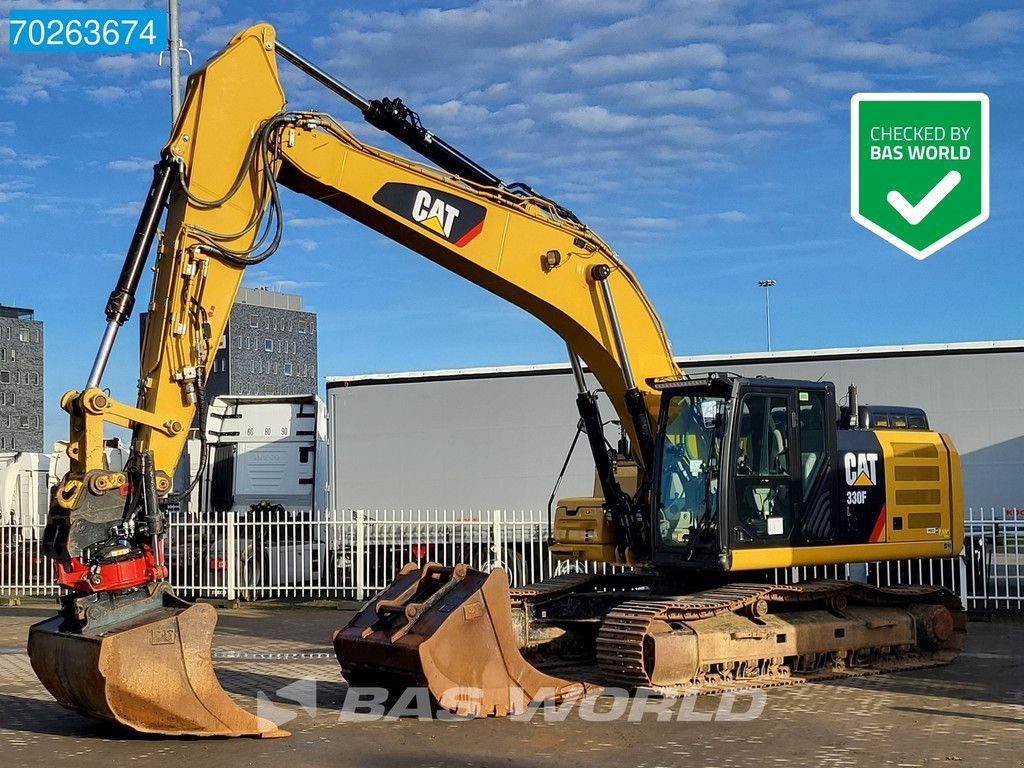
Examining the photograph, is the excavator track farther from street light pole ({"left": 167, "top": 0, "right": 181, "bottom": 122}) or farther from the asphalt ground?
street light pole ({"left": 167, "top": 0, "right": 181, "bottom": 122})

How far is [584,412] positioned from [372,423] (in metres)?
10.5

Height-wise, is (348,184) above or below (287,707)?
above

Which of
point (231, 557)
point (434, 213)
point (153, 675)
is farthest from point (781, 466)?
point (231, 557)

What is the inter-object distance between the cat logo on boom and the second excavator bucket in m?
2.83

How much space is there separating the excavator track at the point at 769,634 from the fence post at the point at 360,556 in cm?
862

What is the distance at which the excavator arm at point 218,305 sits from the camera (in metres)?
8.38

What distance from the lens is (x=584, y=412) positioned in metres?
11.8

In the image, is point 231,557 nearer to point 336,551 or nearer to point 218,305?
point 336,551

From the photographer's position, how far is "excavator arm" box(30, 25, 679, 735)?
8375 millimetres

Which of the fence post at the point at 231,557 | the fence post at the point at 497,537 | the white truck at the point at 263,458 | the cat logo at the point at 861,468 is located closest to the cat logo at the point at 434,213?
the cat logo at the point at 861,468

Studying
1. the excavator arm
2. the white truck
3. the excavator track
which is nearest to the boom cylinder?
the excavator arm

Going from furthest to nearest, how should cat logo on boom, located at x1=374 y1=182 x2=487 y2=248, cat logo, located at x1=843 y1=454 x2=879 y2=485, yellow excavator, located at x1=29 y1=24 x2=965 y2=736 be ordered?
1. cat logo, located at x1=843 y1=454 x2=879 y2=485
2. cat logo on boom, located at x1=374 y1=182 x2=487 y2=248
3. yellow excavator, located at x1=29 y1=24 x2=965 y2=736

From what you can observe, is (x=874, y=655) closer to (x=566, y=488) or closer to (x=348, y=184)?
(x=348, y=184)

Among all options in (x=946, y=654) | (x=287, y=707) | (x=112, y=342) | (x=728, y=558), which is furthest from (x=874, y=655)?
A: (x=112, y=342)
